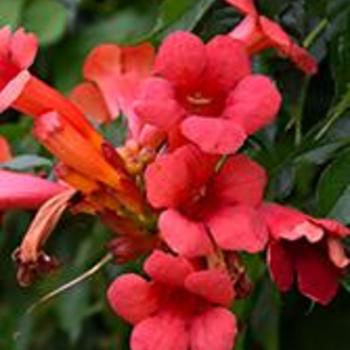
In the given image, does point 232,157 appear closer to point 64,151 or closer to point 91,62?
point 64,151

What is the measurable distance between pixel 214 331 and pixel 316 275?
15 centimetres

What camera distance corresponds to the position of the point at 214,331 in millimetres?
1569

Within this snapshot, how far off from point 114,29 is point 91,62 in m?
0.47

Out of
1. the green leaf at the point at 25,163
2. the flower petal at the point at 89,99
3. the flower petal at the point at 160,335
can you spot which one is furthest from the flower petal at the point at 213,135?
the flower petal at the point at 89,99

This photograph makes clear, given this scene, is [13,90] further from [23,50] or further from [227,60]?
[227,60]

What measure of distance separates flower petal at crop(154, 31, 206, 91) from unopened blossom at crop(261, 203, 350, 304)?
7.3 inches

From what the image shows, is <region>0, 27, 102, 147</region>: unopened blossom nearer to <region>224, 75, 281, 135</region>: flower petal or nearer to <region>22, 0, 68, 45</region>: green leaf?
<region>224, 75, 281, 135</region>: flower petal

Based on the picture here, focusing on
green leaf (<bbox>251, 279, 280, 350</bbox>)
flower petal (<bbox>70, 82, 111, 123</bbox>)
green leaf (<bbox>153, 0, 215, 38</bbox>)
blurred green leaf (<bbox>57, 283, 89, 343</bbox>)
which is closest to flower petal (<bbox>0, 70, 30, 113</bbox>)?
green leaf (<bbox>153, 0, 215, 38</bbox>)

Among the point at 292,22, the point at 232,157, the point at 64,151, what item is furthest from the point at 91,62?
the point at 232,157

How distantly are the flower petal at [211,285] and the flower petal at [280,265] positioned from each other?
61 mm

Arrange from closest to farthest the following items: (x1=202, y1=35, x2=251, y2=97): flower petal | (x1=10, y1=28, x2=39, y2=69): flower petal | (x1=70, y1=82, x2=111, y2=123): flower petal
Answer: (x1=202, y1=35, x2=251, y2=97): flower petal
(x1=10, y1=28, x2=39, y2=69): flower petal
(x1=70, y1=82, x2=111, y2=123): flower petal

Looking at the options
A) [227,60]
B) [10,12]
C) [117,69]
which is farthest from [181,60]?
[10,12]

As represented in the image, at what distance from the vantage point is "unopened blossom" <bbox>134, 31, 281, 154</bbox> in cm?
158

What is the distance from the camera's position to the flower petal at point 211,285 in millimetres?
1560
